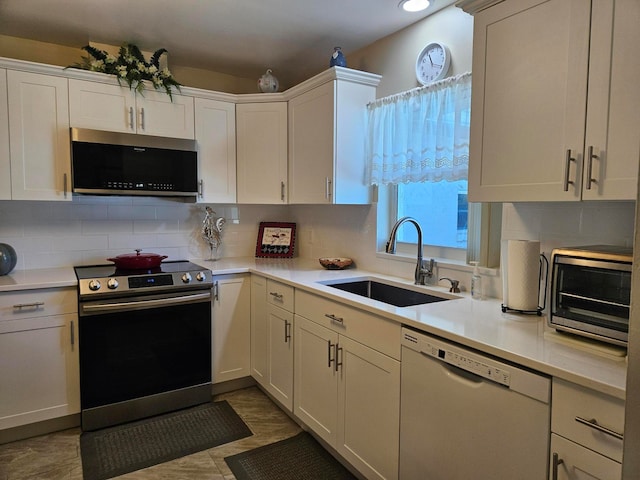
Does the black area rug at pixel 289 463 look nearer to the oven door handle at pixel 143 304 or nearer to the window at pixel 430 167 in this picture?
the oven door handle at pixel 143 304

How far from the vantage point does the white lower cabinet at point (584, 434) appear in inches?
41.9

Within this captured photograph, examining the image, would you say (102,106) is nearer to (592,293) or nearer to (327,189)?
(327,189)

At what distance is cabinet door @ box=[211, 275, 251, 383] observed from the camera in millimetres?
2920

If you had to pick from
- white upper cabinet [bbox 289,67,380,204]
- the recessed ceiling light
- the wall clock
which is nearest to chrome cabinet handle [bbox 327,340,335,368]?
white upper cabinet [bbox 289,67,380,204]

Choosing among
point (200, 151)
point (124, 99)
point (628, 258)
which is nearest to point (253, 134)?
point (200, 151)

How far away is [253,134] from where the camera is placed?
3.27 m

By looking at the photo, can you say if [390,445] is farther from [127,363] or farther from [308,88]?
[308,88]

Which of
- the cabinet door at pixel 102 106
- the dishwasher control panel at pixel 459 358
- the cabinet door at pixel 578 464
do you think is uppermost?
the cabinet door at pixel 102 106

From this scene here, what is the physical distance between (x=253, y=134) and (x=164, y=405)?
2.03 metres

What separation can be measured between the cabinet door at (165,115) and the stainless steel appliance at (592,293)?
2.55m

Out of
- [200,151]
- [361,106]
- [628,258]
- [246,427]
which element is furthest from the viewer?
[200,151]

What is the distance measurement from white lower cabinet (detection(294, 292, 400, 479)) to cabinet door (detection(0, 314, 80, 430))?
52.5 inches

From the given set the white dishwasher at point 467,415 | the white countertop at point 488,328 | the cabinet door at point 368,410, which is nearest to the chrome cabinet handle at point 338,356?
the cabinet door at point 368,410

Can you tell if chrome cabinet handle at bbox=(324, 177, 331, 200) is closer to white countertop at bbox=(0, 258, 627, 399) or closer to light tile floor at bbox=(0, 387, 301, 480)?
white countertop at bbox=(0, 258, 627, 399)
